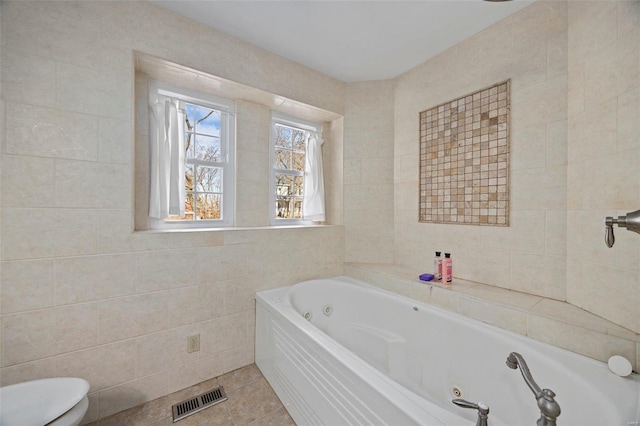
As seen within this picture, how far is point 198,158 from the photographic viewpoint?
2.12 m

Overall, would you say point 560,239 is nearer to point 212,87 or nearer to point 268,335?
point 268,335

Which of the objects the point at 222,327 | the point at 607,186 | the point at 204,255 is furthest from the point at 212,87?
the point at 607,186

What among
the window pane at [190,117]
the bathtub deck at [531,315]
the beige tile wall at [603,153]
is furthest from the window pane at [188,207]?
the beige tile wall at [603,153]

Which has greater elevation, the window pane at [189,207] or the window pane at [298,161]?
the window pane at [298,161]

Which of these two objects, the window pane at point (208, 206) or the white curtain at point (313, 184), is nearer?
the window pane at point (208, 206)

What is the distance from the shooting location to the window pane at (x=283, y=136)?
2.55m

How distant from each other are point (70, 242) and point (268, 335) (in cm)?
130

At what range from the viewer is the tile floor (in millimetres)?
1499

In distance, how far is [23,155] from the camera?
133 cm

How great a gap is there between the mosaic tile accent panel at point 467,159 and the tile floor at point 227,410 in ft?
6.00

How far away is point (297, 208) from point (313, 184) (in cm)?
30

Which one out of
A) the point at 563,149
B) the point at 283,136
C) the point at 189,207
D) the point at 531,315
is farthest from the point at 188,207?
the point at 563,149

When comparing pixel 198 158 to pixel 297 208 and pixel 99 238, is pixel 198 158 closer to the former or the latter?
pixel 99 238

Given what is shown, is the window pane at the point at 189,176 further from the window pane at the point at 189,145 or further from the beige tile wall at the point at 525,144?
the beige tile wall at the point at 525,144
